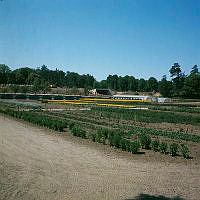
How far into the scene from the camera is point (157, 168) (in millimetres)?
10414

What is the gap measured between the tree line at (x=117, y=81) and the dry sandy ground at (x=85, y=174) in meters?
72.1

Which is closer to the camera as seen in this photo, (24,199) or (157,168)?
(24,199)

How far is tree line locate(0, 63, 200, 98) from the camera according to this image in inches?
3642

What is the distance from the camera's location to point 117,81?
15662cm

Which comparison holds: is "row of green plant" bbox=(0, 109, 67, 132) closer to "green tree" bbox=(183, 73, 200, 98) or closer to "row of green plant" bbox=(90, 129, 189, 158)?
"row of green plant" bbox=(90, 129, 189, 158)

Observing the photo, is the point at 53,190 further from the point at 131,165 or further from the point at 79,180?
the point at 131,165

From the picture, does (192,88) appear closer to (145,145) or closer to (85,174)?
(145,145)

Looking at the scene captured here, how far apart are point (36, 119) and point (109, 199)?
16.6m

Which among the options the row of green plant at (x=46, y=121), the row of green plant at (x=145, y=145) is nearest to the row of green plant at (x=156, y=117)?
the row of green plant at (x=46, y=121)

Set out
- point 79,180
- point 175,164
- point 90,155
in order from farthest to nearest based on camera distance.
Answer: point 90,155, point 175,164, point 79,180

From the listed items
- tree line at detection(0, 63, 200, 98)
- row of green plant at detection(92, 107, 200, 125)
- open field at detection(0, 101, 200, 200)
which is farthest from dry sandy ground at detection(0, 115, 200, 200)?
tree line at detection(0, 63, 200, 98)

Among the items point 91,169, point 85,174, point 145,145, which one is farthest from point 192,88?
point 85,174

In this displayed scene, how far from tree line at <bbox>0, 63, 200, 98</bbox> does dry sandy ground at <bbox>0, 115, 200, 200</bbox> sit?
237 ft

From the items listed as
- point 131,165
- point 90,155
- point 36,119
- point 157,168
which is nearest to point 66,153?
point 90,155
